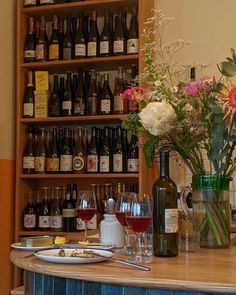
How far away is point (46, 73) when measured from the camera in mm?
3482

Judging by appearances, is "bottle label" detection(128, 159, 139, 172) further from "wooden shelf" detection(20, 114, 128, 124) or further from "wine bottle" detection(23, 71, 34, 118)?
"wine bottle" detection(23, 71, 34, 118)

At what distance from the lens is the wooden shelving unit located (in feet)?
10.6

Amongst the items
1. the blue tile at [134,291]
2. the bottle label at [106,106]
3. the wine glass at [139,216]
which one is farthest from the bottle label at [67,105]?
the blue tile at [134,291]

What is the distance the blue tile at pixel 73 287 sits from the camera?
115cm

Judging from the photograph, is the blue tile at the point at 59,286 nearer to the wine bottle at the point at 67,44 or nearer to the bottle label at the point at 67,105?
the bottle label at the point at 67,105

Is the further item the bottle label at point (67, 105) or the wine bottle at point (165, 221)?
the bottle label at point (67, 105)

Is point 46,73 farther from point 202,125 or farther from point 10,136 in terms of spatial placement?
point 202,125

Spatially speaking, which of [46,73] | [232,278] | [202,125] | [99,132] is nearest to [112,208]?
[202,125]

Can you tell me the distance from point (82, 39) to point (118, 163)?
0.89 metres

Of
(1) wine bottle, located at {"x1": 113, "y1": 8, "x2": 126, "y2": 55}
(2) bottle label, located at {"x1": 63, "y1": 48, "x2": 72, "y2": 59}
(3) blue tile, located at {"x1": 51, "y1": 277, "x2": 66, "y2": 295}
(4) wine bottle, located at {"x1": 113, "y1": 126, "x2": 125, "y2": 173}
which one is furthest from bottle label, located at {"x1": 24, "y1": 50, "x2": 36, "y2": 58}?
(3) blue tile, located at {"x1": 51, "y1": 277, "x2": 66, "y2": 295}

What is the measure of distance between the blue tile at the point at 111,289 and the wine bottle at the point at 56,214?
2267 mm

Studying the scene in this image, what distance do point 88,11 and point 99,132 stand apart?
84 cm

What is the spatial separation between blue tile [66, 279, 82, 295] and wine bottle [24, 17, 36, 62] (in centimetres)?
252

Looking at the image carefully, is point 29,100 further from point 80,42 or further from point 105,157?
point 105,157
